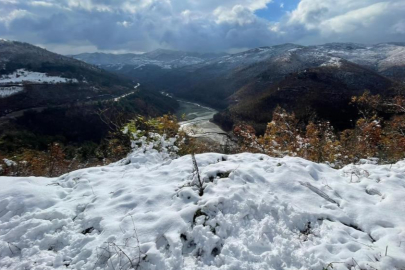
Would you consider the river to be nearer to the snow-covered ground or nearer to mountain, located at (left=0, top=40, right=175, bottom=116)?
mountain, located at (left=0, top=40, right=175, bottom=116)

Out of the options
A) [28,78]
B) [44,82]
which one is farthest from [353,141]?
[28,78]

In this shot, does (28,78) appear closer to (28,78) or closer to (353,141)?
(28,78)

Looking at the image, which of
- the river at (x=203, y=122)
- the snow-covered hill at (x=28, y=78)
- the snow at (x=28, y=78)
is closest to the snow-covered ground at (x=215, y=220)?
the river at (x=203, y=122)

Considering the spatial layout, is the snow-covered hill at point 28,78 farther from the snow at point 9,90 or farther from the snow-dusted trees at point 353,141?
the snow-dusted trees at point 353,141

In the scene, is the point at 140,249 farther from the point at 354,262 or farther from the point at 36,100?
the point at 36,100

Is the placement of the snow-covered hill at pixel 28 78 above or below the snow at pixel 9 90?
above

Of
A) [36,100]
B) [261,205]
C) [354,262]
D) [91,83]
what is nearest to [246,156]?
[261,205]
